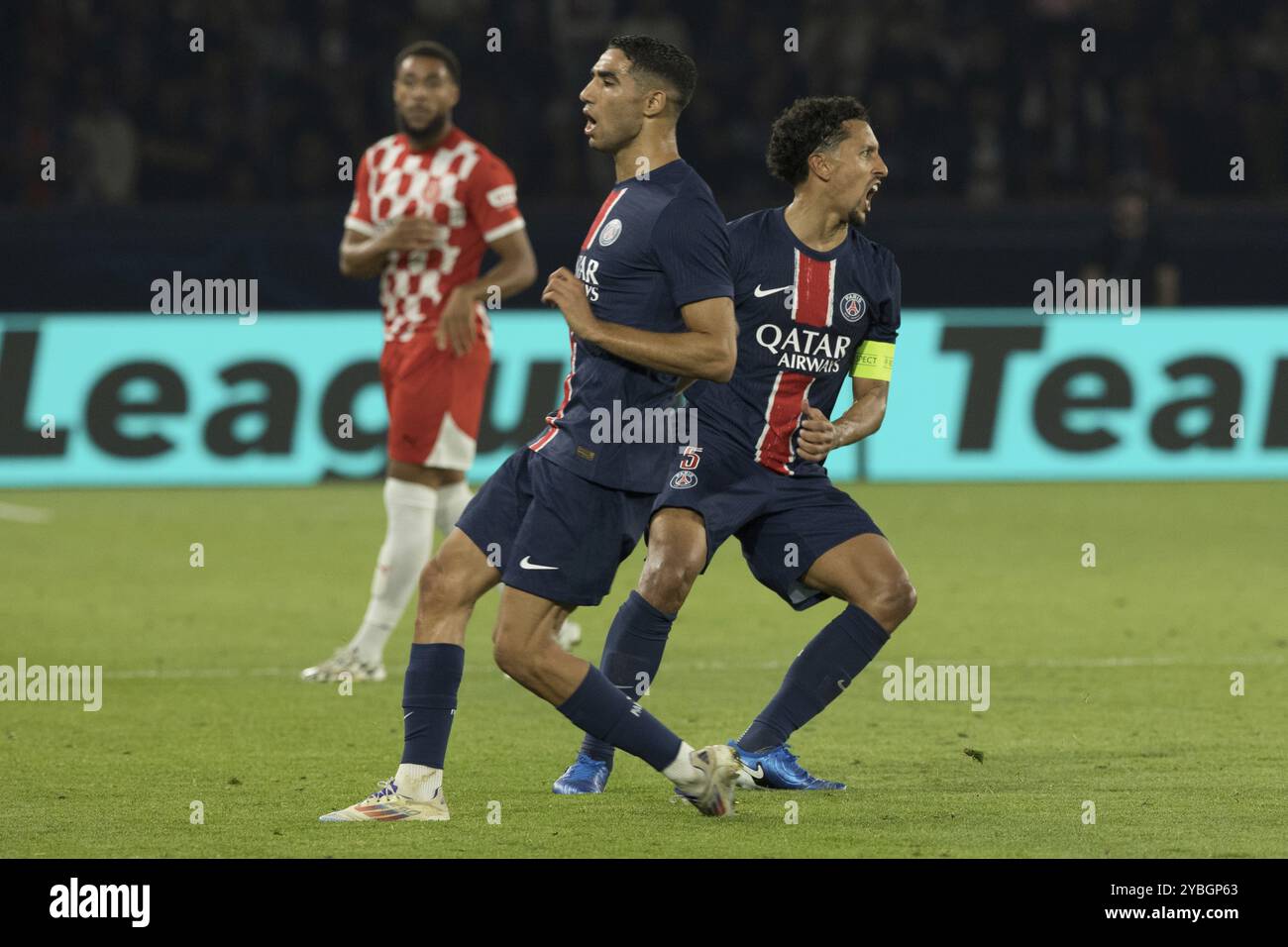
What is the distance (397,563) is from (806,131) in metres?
2.79

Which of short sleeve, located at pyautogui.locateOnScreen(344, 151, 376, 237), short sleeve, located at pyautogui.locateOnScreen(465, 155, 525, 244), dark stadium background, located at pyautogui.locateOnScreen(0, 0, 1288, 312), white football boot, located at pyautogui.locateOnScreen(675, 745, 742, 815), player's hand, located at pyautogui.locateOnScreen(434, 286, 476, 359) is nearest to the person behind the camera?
white football boot, located at pyautogui.locateOnScreen(675, 745, 742, 815)

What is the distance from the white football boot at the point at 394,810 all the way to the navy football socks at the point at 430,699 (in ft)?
0.30

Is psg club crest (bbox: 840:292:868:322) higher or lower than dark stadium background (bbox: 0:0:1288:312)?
lower

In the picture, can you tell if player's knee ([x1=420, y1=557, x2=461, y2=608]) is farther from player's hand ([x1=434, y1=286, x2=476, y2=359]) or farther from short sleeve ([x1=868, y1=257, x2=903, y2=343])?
player's hand ([x1=434, y1=286, x2=476, y2=359])

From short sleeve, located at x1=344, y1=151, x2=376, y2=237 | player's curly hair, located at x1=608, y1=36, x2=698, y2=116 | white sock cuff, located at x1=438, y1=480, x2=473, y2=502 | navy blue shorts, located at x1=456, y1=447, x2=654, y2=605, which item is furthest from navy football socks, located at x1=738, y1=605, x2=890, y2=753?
short sleeve, located at x1=344, y1=151, x2=376, y2=237

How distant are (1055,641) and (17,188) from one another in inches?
448

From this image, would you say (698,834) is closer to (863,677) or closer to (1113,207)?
(863,677)

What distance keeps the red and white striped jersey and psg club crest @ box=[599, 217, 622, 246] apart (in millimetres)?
3005

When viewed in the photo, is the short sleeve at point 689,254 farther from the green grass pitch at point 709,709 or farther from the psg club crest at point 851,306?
the green grass pitch at point 709,709

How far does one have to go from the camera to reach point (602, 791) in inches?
243

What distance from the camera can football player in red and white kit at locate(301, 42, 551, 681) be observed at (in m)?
8.49

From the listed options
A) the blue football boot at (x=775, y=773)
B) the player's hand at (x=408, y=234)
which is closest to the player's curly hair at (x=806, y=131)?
the blue football boot at (x=775, y=773)

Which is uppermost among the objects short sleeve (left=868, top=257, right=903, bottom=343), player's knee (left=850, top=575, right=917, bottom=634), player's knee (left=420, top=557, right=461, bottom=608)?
short sleeve (left=868, top=257, right=903, bottom=343)

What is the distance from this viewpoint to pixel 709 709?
764 centimetres
